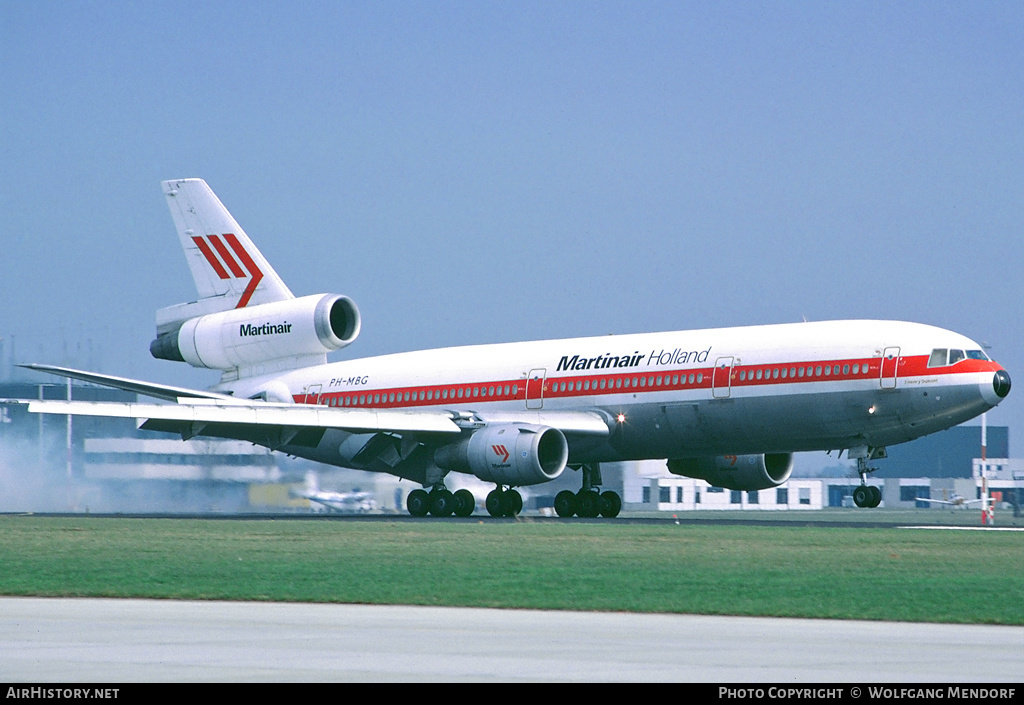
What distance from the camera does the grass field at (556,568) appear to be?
18109 mm

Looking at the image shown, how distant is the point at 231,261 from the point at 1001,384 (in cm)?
2559

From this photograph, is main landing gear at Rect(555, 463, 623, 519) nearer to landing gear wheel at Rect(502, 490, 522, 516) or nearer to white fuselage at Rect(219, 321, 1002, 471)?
Answer: white fuselage at Rect(219, 321, 1002, 471)

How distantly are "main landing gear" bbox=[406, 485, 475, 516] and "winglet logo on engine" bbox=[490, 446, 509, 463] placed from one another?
10.1ft

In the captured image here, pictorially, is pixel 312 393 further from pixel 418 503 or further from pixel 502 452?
pixel 502 452

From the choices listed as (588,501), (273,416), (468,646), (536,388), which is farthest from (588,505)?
(468,646)

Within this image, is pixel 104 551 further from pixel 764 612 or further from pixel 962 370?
pixel 962 370

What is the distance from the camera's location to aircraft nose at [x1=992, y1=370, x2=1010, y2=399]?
3959 cm

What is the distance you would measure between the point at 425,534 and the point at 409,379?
54.4ft

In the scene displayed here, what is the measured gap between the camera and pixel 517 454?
42.0 meters

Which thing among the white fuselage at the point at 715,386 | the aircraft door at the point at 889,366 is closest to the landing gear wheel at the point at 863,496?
the white fuselage at the point at 715,386

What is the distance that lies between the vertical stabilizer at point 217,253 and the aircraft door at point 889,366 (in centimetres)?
2112

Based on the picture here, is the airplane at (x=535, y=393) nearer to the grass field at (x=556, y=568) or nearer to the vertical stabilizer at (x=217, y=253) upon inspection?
the vertical stabilizer at (x=217, y=253)

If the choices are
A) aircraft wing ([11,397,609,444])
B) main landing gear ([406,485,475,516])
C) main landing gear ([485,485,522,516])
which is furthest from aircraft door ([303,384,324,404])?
main landing gear ([485,485,522,516])
